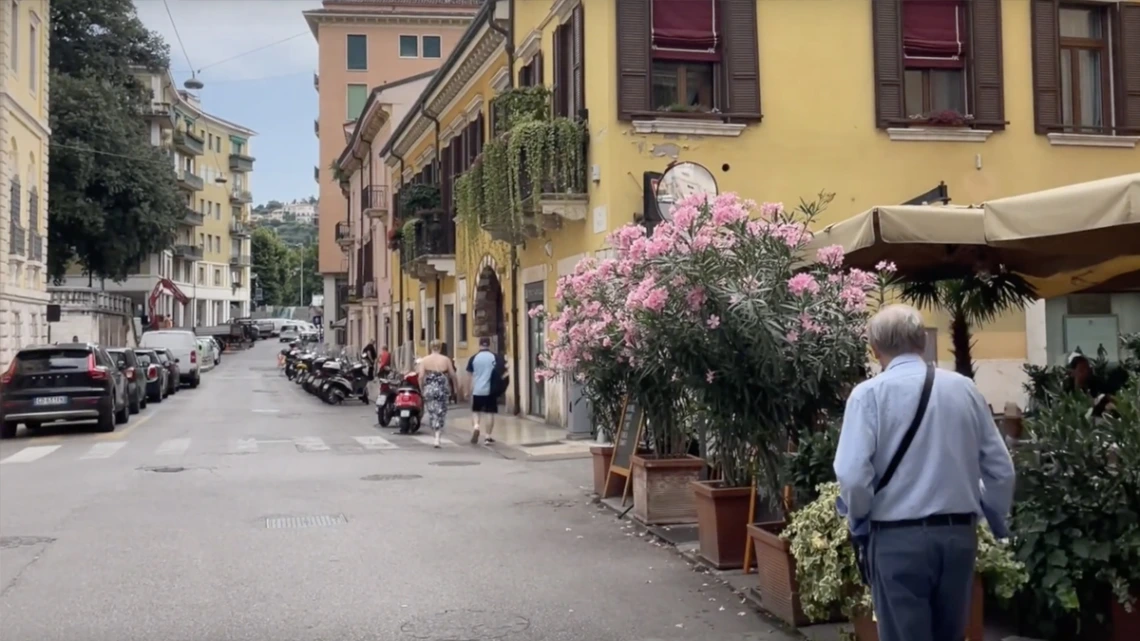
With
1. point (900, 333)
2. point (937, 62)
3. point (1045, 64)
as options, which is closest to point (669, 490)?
point (900, 333)

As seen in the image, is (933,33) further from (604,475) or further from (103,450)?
(103,450)

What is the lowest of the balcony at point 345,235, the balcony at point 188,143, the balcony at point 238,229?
the balcony at point 345,235

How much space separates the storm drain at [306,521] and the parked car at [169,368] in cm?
2531

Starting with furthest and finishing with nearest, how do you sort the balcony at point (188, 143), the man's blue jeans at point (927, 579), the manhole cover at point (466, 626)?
the balcony at point (188, 143), the manhole cover at point (466, 626), the man's blue jeans at point (927, 579)

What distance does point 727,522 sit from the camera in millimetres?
7809

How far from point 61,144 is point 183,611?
41.6m

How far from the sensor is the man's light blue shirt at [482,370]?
1745cm

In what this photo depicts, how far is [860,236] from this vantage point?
7410 mm

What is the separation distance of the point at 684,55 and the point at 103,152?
34.1 metres

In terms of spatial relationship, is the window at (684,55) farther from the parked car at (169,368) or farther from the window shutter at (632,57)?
the parked car at (169,368)

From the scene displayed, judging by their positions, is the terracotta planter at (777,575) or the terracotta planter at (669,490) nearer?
the terracotta planter at (777,575)

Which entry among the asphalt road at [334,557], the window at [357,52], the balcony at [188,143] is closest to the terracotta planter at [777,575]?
the asphalt road at [334,557]

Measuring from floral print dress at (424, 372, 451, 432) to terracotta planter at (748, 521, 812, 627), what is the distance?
11.6 metres

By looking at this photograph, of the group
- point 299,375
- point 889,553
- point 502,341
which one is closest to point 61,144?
point 299,375
